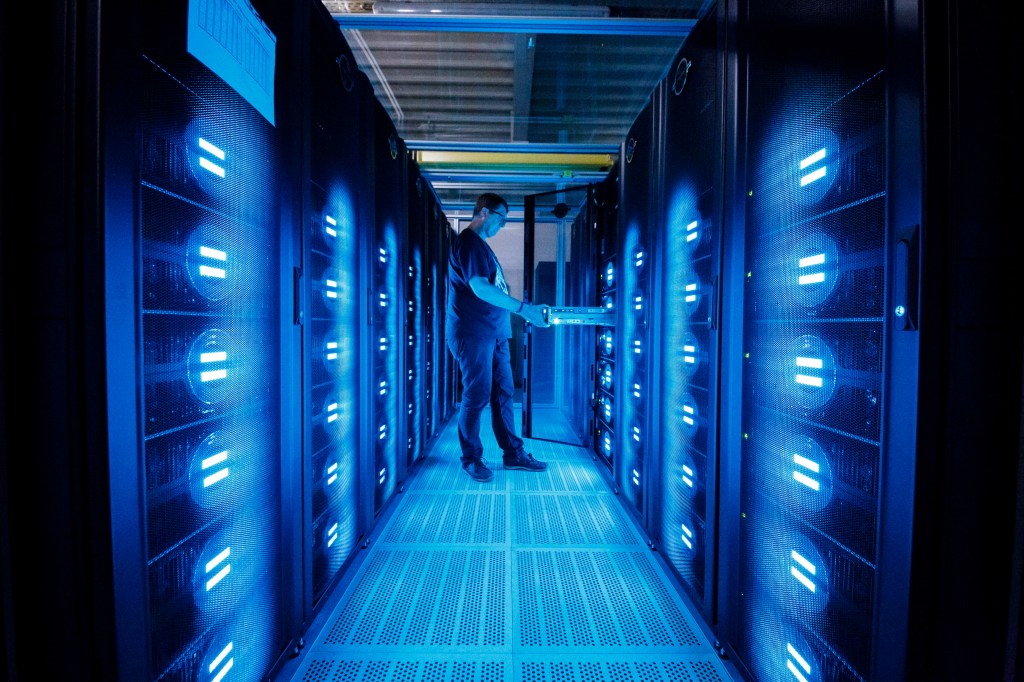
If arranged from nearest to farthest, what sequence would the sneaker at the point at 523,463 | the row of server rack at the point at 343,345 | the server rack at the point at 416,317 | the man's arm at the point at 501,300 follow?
the row of server rack at the point at 343,345
the man's arm at the point at 501,300
the server rack at the point at 416,317
the sneaker at the point at 523,463

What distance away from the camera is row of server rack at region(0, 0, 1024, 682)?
1.96ft

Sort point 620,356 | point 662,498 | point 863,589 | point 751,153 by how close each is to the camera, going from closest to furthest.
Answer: point 863,589
point 751,153
point 662,498
point 620,356

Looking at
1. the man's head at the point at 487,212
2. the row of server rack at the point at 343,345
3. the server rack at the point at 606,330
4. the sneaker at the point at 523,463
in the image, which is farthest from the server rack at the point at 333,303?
the server rack at the point at 606,330

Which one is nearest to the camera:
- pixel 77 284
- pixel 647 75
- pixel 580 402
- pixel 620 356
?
pixel 77 284

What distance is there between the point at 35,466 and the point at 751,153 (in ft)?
4.67

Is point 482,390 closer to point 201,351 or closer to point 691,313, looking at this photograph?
point 691,313

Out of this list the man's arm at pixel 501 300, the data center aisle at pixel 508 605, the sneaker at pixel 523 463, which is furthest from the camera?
the sneaker at pixel 523 463

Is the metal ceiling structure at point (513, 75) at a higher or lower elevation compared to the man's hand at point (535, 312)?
higher

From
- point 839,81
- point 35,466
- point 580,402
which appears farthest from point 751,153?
point 580,402

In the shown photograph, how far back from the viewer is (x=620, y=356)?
2.38 meters

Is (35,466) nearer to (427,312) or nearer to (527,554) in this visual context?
(527,554)

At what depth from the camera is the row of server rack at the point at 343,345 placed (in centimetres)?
60

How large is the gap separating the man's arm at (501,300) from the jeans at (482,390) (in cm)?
26

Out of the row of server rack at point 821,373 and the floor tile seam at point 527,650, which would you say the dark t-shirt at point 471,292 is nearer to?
the row of server rack at point 821,373
